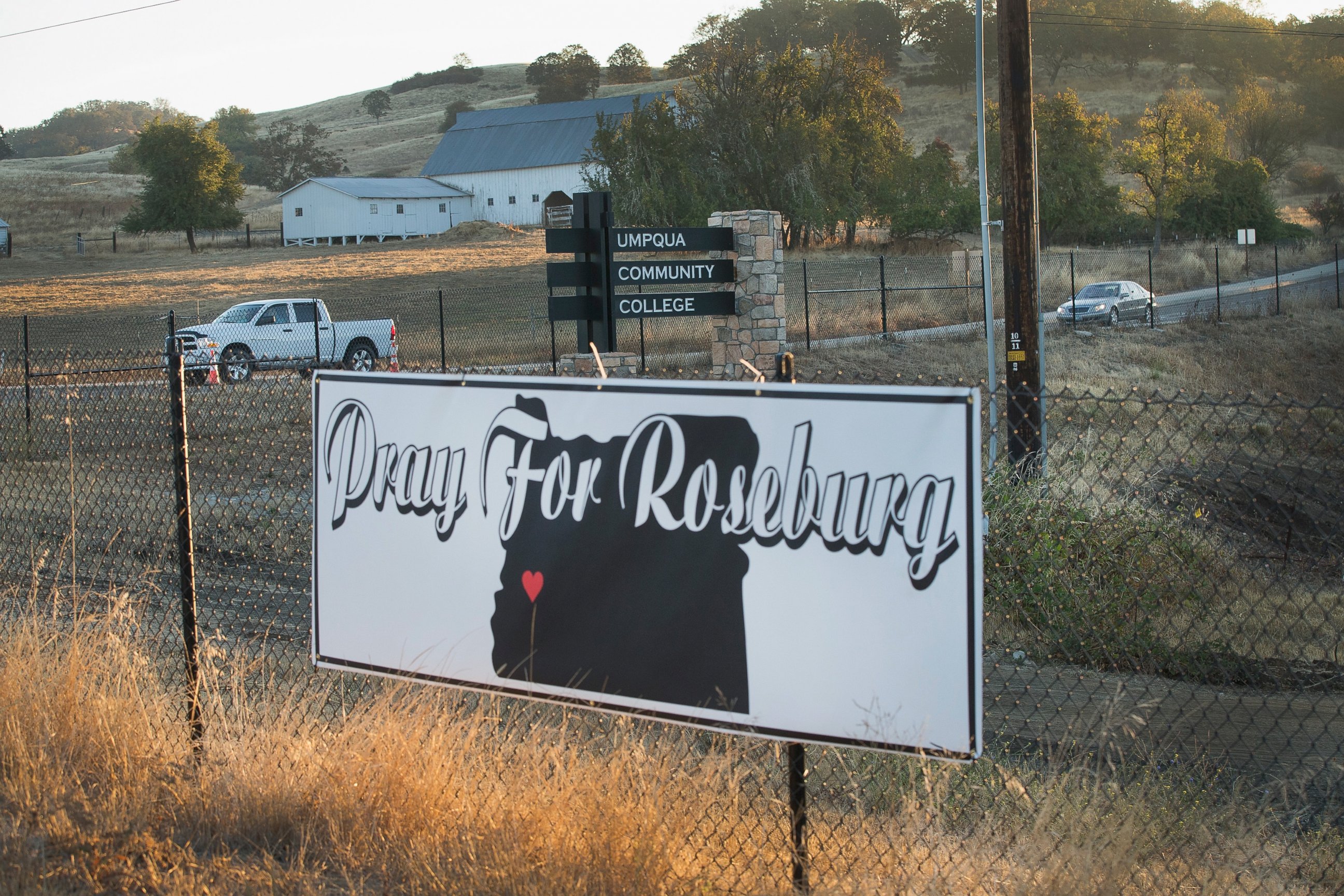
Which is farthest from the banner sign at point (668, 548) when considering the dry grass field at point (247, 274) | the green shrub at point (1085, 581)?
the dry grass field at point (247, 274)

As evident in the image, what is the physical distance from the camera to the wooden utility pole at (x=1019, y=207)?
423 inches

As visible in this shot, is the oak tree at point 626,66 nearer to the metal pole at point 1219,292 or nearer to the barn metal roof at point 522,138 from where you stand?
the barn metal roof at point 522,138

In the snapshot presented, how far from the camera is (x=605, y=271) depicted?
12.6m

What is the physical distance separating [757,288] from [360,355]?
10.5 m

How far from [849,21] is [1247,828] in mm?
113147

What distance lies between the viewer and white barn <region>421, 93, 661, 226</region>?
6419cm

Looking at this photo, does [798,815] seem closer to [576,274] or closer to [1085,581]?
[1085,581]

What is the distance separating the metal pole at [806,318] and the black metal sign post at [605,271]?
7.93m

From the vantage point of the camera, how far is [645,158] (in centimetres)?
3778

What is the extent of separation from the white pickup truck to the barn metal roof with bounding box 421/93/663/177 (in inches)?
1709

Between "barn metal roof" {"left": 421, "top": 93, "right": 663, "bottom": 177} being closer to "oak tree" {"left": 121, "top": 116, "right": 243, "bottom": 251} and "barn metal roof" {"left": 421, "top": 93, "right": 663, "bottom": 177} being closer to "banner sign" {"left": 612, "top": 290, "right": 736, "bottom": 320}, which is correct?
"oak tree" {"left": 121, "top": 116, "right": 243, "bottom": 251}

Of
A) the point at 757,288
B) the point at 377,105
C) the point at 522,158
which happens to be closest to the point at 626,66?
the point at 377,105

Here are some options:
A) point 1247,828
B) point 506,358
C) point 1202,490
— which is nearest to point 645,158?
point 506,358

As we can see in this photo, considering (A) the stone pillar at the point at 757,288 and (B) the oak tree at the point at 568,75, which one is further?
(B) the oak tree at the point at 568,75
